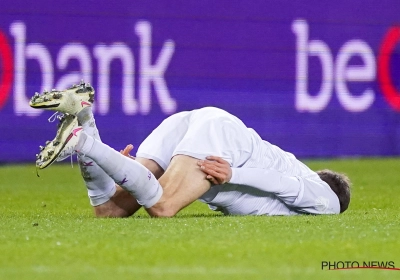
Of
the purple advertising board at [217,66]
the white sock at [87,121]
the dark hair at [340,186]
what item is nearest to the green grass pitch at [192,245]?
the dark hair at [340,186]

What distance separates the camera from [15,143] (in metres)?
8.93

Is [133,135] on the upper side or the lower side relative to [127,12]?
lower

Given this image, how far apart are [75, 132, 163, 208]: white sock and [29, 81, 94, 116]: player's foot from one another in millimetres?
159

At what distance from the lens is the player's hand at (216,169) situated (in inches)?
189

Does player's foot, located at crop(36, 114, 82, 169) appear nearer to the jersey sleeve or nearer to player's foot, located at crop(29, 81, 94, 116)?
player's foot, located at crop(29, 81, 94, 116)

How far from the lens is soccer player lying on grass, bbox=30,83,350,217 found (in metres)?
4.66

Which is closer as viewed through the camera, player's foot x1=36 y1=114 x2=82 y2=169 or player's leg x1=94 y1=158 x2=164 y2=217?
player's foot x1=36 y1=114 x2=82 y2=169

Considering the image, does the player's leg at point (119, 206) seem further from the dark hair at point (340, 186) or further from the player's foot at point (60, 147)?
the dark hair at point (340, 186)

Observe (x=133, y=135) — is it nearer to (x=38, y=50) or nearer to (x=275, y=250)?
(x=38, y=50)

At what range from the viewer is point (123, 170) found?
4.68m

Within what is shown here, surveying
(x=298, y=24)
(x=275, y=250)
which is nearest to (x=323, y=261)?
(x=275, y=250)

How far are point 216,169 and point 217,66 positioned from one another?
474 cm

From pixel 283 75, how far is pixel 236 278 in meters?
6.47

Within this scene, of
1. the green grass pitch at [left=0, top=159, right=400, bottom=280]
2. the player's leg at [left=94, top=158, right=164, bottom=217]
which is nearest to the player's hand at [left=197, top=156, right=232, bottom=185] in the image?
the green grass pitch at [left=0, top=159, right=400, bottom=280]
